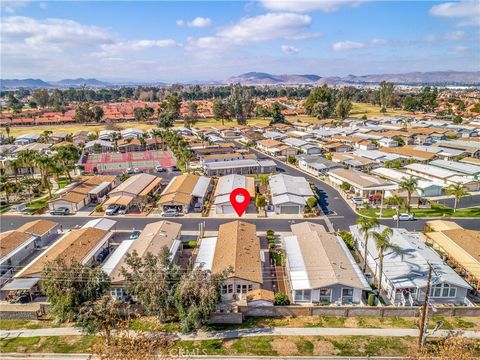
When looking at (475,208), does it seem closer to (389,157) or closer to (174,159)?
(389,157)

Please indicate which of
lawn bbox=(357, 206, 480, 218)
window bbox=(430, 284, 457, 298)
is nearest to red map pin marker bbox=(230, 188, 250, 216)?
lawn bbox=(357, 206, 480, 218)

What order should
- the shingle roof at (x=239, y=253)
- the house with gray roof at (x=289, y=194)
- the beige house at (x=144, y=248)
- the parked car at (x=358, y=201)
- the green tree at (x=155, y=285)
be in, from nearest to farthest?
the green tree at (x=155, y=285), the beige house at (x=144, y=248), the shingle roof at (x=239, y=253), the house with gray roof at (x=289, y=194), the parked car at (x=358, y=201)

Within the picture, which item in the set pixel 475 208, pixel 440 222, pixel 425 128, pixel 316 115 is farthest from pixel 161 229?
pixel 316 115

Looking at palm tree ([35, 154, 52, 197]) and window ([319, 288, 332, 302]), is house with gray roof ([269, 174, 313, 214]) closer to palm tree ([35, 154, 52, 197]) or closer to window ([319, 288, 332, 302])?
window ([319, 288, 332, 302])

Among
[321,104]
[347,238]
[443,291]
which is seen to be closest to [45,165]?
[347,238]

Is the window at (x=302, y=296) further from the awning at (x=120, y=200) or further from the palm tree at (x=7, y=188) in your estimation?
the palm tree at (x=7, y=188)

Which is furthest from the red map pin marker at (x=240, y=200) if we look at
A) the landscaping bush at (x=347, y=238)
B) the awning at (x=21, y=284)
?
the awning at (x=21, y=284)

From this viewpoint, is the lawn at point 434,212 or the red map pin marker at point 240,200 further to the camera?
the red map pin marker at point 240,200

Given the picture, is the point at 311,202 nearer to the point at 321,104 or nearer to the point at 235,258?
the point at 235,258
